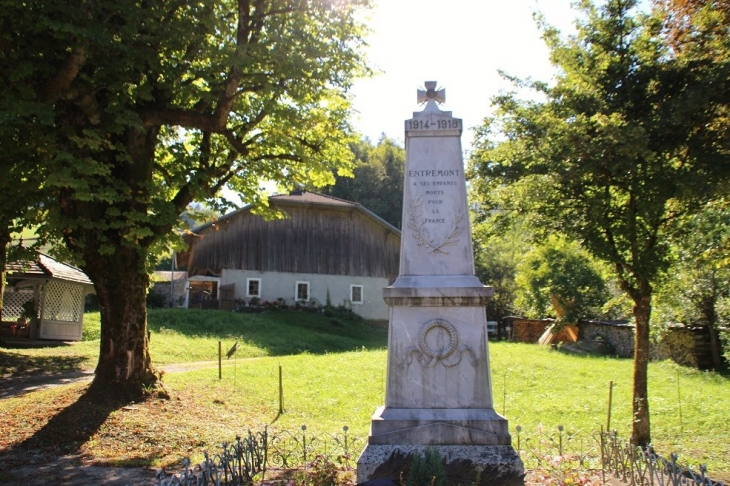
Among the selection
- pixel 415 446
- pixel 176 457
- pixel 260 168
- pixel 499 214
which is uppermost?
pixel 260 168

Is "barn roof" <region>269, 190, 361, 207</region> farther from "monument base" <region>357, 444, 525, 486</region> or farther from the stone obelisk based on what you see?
"monument base" <region>357, 444, 525, 486</region>

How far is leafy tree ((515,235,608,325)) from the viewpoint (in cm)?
2928

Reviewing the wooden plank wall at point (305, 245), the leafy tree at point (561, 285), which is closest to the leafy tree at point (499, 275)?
the leafy tree at point (561, 285)

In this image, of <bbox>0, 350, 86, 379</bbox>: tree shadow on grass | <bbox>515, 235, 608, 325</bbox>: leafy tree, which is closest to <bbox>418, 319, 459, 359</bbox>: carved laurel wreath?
<bbox>0, 350, 86, 379</bbox>: tree shadow on grass

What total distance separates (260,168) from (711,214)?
9908mm

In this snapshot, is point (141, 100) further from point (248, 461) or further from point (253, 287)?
point (253, 287)

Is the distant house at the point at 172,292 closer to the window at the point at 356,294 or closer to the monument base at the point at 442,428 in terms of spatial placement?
the window at the point at 356,294

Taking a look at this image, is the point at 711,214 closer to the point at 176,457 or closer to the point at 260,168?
the point at 260,168

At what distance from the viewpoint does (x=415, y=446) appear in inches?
287

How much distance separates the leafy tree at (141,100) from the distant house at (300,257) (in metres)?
21.4

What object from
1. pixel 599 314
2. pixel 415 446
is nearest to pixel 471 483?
pixel 415 446

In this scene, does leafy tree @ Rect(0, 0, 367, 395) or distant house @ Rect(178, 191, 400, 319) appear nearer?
leafy tree @ Rect(0, 0, 367, 395)

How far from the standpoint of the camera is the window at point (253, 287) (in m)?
35.8

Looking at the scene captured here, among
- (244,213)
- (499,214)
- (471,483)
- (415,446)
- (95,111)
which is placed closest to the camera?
(471,483)
